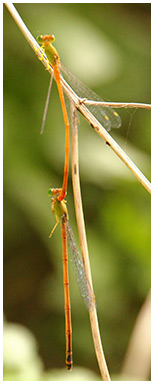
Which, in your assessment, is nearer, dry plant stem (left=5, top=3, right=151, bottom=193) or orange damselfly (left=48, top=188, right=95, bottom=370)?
dry plant stem (left=5, top=3, right=151, bottom=193)

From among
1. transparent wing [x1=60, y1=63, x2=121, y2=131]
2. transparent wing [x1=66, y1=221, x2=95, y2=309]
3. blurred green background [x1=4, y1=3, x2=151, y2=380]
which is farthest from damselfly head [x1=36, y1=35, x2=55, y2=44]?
blurred green background [x1=4, y1=3, x2=151, y2=380]

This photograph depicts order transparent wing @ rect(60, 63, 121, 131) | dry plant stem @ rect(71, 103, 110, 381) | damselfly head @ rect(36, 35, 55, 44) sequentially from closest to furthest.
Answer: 1. dry plant stem @ rect(71, 103, 110, 381)
2. damselfly head @ rect(36, 35, 55, 44)
3. transparent wing @ rect(60, 63, 121, 131)

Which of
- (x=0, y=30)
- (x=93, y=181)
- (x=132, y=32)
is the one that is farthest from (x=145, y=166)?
(x=0, y=30)

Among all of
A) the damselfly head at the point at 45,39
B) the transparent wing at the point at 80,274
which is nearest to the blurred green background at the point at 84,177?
the transparent wing at the point at 80,274

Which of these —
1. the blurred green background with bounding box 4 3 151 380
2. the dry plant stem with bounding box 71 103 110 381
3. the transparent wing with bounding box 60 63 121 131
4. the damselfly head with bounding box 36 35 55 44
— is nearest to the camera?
the dry plant stem with bounding box 71 103 110 381

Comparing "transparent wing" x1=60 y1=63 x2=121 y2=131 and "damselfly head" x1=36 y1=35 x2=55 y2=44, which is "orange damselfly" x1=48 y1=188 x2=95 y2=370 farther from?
"damselfly head" x1=36 y1=35 x2=55 y2=44

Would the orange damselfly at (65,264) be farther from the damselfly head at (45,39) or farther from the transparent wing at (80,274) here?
the damselfly head at (45,39)

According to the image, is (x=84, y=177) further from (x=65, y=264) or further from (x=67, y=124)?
(x=67, y=124)

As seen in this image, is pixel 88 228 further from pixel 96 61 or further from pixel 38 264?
pixel 96 61

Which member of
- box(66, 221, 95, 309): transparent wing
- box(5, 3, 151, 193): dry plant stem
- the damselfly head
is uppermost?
the damselfly head
